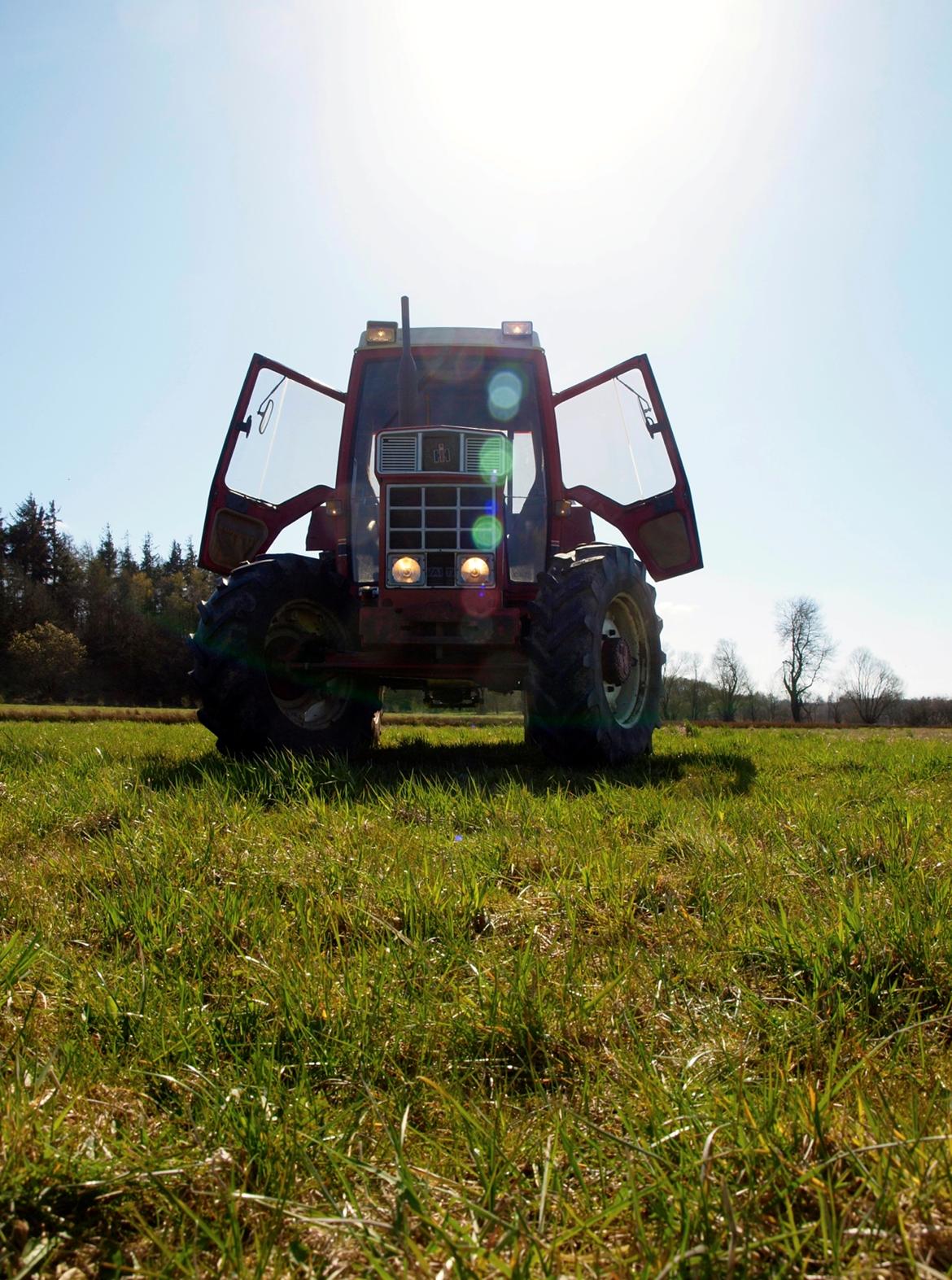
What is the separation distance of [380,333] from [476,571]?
2.01 metres

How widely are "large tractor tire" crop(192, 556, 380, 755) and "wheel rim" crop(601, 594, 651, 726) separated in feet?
5.31

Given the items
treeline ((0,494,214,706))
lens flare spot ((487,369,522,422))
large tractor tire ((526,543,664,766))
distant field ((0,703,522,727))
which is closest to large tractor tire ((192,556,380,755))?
large tractor tire ((526,543,664,766))

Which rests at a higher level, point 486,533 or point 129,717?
point 486,533

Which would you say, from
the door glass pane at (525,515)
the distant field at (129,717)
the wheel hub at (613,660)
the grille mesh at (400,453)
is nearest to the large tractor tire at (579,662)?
the wheel hub at (613,660)

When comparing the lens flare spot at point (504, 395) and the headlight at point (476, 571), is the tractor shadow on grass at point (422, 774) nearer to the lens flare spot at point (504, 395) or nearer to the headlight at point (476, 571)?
the headlight at point (476, 571)

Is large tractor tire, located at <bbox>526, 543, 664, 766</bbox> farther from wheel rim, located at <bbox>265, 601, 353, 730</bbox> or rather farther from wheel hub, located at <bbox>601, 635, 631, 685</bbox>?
wheel rim, located at <bbox>265, 601, 353, 730</bbox>

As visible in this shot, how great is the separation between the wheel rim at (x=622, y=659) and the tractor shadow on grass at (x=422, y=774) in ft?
1.20

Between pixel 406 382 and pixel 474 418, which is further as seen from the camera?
pixel 474 418

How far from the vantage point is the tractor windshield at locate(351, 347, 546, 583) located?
18.3 feet

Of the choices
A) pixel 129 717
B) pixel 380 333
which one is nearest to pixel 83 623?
pixel 129 717

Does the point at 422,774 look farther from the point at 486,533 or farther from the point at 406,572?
the point at 486,533

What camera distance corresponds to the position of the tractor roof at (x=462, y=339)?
5.68 m

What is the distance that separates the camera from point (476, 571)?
15.9 feet

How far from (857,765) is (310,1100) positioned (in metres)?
4.77
